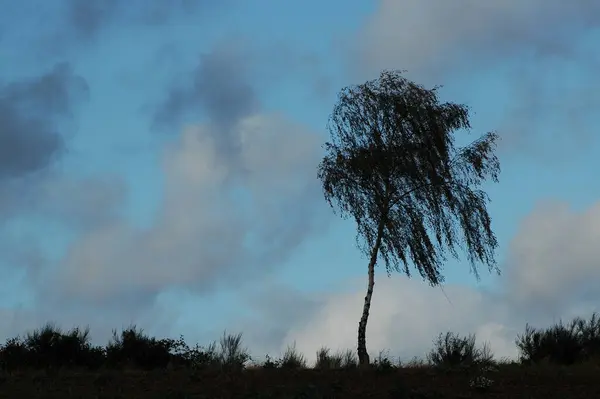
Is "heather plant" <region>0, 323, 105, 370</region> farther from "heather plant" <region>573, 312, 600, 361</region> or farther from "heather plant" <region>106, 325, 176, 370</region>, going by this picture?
"heather plant" <region>573, 312, 600, 361</region>

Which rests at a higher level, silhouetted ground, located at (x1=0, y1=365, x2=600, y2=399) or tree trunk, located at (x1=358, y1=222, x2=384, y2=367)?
tree trunk, located at (x1=358, y1=222, x2=384, y2=367)

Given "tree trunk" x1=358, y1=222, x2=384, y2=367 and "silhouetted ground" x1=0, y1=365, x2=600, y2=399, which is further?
"tree trunk" x1=358, y1=222, x2=384, y2=367

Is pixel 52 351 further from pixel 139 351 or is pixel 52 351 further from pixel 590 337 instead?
pixel 590 337

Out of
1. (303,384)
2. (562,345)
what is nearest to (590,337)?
(562,345)

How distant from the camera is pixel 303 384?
21.4m

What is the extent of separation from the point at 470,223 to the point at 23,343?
687 inches

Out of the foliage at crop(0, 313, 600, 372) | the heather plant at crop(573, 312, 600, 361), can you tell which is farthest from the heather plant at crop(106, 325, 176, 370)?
the heather plant at crop(573, 312, 600, 361)

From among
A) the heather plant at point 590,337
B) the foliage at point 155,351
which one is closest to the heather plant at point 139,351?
the foliage at point 155,351

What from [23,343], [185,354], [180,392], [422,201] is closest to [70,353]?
[23,343]

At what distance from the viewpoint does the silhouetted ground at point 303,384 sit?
20.4 meters

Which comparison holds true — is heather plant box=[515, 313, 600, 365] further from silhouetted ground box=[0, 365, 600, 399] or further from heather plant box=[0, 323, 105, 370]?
heather plant box=[0, 323, 105, 370]

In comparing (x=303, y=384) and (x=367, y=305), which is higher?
(x=367, y=305)

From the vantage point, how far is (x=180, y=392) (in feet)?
66.6

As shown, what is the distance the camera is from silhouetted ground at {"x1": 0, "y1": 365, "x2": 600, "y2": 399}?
2038cm
